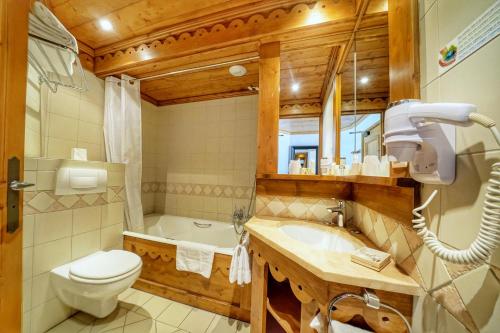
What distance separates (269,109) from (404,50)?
2.62 feet

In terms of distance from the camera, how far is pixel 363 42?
108cm

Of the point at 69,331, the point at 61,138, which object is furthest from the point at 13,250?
the point at 61,138

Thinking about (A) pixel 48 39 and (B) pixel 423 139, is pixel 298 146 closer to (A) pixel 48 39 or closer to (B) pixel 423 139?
(B) pixel 423 139

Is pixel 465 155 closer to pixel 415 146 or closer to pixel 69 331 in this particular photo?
pixel 415 146

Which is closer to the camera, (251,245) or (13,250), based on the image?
(13,250)

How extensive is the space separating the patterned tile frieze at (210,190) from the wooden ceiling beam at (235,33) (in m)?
1.51

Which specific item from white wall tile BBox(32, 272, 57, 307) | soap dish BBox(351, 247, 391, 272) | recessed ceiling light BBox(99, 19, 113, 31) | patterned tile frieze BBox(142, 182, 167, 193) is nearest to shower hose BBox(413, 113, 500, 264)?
soap dish BBox(351, 247, 391, 272)

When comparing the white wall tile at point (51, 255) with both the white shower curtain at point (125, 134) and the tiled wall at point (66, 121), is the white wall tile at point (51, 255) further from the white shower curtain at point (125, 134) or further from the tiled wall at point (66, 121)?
the tiled wall at point (66, 121)

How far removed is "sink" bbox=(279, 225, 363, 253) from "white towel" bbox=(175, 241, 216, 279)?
2.31 ft

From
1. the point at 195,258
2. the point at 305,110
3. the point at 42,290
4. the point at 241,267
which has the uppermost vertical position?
the point at 305,110

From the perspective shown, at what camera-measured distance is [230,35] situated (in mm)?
1376

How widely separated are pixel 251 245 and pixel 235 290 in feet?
1.90

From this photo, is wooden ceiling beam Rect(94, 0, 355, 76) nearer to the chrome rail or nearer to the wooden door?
the wooden door

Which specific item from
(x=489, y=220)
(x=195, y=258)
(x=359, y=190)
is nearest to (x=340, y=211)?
(x=359, y=190)
